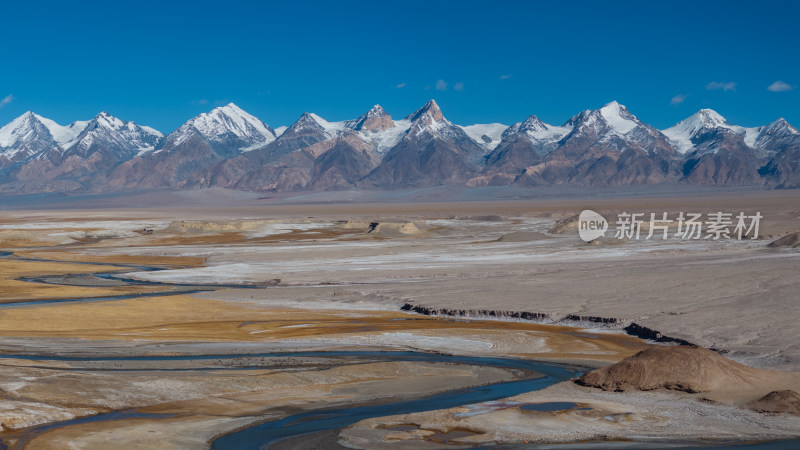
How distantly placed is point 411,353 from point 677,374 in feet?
38.4

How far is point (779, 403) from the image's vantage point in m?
23.6

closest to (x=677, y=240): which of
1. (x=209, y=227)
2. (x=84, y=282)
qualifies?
(x=84, y=282)

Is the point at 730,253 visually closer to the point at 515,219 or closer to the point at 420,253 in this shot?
the point at 420,253

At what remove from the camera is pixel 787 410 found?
23359 millimetres

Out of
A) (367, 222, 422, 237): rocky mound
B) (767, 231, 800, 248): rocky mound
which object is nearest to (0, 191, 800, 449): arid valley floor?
(767, 231, 800, 248): rocky mound

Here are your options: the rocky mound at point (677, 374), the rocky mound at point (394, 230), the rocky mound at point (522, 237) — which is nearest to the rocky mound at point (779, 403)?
the rocky mound at point (677, 374)

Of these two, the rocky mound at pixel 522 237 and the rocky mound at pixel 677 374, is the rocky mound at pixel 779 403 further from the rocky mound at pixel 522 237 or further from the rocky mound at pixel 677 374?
the rocky mound at pixel 522 237

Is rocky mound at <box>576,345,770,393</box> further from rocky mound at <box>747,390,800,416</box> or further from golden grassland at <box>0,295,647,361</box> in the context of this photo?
golden grassland at <box>0,295,647,361</box>

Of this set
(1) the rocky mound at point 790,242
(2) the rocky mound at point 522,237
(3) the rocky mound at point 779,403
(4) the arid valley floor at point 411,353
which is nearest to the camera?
(4) the arid valley floor at point 411,353

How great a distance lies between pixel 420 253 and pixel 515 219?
9027 centimetres

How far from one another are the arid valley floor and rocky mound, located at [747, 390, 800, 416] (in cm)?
8

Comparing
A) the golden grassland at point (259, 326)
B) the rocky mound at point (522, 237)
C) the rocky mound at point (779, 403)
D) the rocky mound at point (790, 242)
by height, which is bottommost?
the golden grassland at point (259, 326)

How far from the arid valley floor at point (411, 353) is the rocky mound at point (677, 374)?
2.5 inches

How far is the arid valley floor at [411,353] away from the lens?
22875mm
